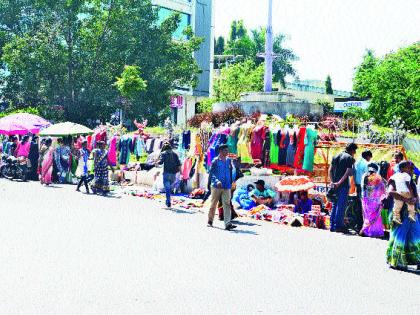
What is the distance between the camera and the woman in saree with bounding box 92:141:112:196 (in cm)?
1828

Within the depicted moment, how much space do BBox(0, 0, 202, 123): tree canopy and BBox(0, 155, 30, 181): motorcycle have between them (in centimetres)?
1330

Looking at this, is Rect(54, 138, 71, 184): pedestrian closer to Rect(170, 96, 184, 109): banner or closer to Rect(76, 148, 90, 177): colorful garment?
Rect(76, 148, 90, 177): colorful garment

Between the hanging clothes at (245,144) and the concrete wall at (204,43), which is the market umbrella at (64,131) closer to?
the hanging clothes at (245,144)

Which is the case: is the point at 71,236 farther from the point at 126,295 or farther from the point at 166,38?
the point at 166,38

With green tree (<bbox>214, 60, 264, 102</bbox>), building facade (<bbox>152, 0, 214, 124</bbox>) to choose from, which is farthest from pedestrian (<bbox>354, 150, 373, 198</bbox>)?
building facade (<bbox>152, 0, 214, 124</bbox>)

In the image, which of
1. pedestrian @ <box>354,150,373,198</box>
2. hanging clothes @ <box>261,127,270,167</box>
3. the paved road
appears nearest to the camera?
the paved road

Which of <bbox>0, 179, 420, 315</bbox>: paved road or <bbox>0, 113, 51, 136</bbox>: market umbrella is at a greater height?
<bbox>0, 113, 51, 136</bbox>: market umbrella

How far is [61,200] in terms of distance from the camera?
16.7 meters

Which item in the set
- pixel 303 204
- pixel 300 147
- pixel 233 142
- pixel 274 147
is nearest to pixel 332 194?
pixel 303 204

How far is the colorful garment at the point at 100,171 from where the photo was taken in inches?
720

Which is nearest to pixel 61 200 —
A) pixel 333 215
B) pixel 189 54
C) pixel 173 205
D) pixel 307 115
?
pixel 173 205

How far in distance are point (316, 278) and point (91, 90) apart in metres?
33.2

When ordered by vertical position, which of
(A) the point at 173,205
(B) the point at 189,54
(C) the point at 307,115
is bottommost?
(A) the point at 173,205

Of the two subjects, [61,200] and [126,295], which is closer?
[126,295]
